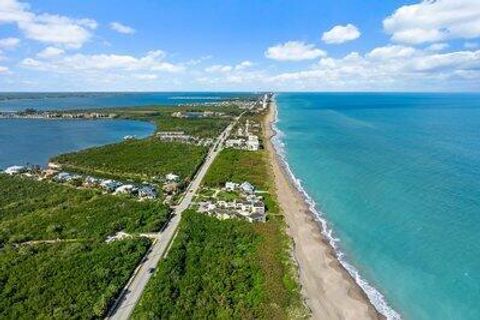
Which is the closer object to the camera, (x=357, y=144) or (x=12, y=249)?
(x=12, y=249)

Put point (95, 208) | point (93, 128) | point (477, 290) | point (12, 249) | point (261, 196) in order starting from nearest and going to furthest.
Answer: point (477, 290) → point (12, 249) → point (95, 208) → point (261, 196) → point (93, 128)

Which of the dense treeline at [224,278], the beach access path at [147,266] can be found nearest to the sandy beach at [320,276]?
the dense treeline at [224,278]

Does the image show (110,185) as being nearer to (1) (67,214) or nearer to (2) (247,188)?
(1) (67,214)

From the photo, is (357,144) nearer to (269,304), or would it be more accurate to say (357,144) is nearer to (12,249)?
(269,304)

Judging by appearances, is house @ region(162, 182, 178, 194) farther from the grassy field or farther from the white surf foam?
the white surf foam

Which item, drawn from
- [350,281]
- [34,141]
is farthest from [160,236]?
[34,141]

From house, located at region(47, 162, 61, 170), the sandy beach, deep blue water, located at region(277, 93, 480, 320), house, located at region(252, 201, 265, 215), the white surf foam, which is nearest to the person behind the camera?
the sandy beach

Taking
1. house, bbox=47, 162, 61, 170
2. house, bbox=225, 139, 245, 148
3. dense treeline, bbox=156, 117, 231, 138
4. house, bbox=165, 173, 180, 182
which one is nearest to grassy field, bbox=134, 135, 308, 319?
house, bbox=165, 173, 180, 182
